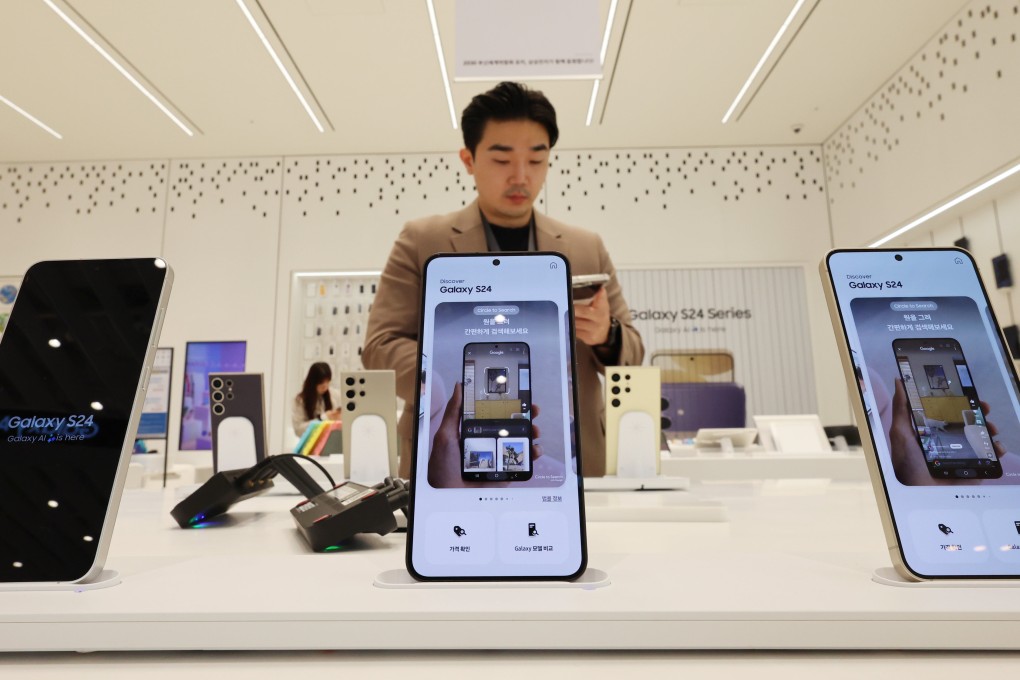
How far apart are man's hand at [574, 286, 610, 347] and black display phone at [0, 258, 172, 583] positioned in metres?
0.70

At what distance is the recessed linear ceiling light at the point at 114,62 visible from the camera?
3820 millimetres

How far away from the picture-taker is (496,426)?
473 millimetres

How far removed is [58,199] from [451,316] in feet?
22.3

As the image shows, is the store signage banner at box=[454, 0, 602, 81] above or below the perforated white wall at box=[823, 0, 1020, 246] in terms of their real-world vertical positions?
below

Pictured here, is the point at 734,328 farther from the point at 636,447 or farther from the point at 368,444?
the point at 368,444

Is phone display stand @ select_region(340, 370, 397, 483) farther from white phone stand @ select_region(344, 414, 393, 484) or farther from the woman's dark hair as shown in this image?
the woman's dark hair

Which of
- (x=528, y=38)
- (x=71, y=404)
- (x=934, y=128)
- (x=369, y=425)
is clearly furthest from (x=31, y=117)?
(x=934, y=128)

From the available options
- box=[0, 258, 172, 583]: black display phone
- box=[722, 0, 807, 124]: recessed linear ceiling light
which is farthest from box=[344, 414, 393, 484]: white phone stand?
box=[722, 0, 807, 124]: recessed linear ceiling light

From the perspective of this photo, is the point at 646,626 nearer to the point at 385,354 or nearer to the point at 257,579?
the point at 257,579

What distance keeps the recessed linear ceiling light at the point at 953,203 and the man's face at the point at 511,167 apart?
344cm

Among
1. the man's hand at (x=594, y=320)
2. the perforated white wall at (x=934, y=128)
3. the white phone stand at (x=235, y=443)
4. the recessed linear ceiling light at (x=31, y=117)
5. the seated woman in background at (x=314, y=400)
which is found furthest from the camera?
the seated woman in background at (x=314, y=400)

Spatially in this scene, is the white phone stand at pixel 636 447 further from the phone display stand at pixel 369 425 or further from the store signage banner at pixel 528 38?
the store signage banner at pixel 528 38

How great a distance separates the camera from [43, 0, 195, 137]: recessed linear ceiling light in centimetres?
382

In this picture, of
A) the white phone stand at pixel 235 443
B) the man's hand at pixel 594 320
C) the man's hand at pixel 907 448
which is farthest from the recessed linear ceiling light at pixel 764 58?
the man's hand at pixel 907 448
